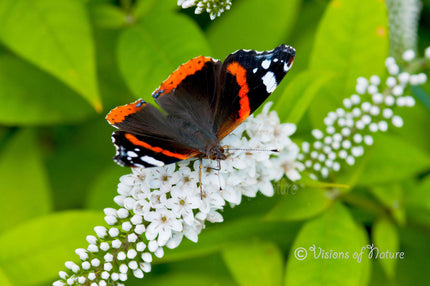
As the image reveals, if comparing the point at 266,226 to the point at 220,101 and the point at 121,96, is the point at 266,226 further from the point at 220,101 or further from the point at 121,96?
the point at 121,96

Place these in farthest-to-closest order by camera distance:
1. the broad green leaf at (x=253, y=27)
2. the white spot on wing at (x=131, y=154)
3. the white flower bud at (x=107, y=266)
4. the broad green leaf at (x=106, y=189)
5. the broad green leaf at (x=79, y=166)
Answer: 1. the broad green leaf at (x=79, y=166)
2. the broad green leaf at (x=253, y=27)
3. the broad green leaf at (x=106, y=189)
4. the white spot on wing at (x=131, y=154)
5. the white flower bud at (x=107, y=266)

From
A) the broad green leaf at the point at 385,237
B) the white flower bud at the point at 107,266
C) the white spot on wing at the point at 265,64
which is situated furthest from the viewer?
the broad green leaf at the point at 385,237

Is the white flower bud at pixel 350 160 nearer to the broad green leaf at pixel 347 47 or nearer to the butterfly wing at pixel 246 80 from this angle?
the broad green leaf at pixel 347 47

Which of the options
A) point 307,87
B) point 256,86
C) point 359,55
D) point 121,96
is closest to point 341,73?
point 359,55

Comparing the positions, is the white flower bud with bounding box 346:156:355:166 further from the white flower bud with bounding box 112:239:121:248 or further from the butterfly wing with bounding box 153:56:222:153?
the white flower bud with bounding box 112:239:121:248

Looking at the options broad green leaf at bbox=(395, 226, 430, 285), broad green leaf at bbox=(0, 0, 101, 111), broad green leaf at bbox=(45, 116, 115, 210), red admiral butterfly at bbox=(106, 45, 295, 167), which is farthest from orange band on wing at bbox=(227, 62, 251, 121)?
broad green leaf at bbox=(395, 226, 430, 285)

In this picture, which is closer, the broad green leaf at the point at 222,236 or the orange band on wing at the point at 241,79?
the orange band on wing at the point at 241,79

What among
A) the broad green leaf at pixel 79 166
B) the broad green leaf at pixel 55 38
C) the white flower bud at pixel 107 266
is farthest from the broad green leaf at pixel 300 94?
the broad green leaf at pixel 79 166
